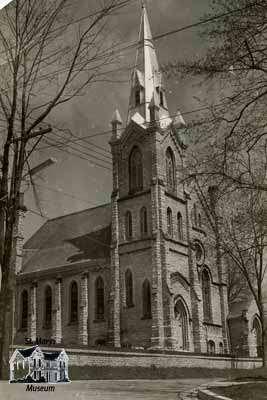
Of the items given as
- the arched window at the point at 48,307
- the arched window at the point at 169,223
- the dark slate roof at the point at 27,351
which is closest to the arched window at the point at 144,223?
the arched window at the point at 169,223

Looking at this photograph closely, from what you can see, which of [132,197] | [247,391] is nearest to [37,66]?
[132,197]

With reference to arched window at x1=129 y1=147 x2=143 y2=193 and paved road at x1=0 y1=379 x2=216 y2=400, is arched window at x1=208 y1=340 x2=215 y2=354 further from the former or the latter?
arched window at x1=129 y1=147 x2=143 y2=193

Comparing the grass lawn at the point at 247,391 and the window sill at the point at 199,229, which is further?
the window sill at the point at 199,229

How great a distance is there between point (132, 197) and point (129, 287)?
3.27 ft

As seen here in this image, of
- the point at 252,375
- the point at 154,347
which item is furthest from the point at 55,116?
the point at 252,375

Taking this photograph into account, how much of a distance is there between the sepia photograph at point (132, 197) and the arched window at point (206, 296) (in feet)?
0.07

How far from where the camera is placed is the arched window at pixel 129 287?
619 centimetres

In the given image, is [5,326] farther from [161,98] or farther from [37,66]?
[37,66]

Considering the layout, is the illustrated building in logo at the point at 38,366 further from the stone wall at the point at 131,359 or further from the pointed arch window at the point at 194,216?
the pointed arch window at the point at 194,216

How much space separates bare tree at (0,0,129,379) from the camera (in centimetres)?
584

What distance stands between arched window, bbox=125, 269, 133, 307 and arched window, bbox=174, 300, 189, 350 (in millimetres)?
525

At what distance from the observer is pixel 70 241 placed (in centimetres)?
616

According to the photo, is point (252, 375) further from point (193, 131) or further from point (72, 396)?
point (193, 131)

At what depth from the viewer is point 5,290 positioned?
5.48 meters
